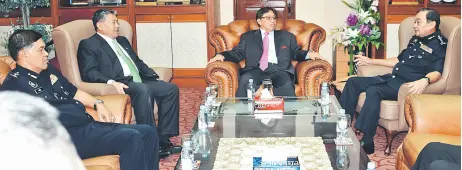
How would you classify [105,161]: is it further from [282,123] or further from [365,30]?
[365,30]

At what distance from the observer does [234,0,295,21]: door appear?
6840 mm

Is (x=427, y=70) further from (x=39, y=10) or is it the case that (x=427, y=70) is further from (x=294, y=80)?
(x=39, y=10)

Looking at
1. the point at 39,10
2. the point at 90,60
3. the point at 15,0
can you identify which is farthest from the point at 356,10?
the point at 39,10

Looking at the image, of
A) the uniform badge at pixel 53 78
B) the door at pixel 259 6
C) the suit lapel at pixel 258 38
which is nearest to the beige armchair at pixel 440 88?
the suit lapel at pixel 258 38

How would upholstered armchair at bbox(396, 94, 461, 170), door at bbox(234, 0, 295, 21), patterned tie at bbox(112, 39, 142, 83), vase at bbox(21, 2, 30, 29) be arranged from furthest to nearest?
door at bbox(234, 0, 295, 21)
vase at bbox(21, 2, 30, 29)
patterned tie at bbox(112, 39, 142, 83)
upholstered armchair at bbox(396, 94, 461, 170)

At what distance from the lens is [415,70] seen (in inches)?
163

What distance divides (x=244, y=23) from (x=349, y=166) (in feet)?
8.29

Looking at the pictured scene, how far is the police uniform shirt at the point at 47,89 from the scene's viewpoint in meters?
2.91

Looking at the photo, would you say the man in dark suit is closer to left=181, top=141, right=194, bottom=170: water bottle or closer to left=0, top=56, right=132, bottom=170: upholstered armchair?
left=0, top=56, right=132, bottom=170: upholstered armchair

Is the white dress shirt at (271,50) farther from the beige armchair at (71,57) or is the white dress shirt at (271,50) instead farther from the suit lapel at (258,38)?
the beige armchair at (71,57)

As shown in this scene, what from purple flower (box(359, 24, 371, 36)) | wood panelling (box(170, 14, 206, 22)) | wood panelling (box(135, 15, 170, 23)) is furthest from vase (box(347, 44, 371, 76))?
wood panelling (box(135, 15, 170, 23))

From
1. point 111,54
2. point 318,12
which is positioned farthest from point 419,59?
point 318,12

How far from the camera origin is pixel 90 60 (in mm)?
4004

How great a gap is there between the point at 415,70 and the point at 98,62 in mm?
2319
